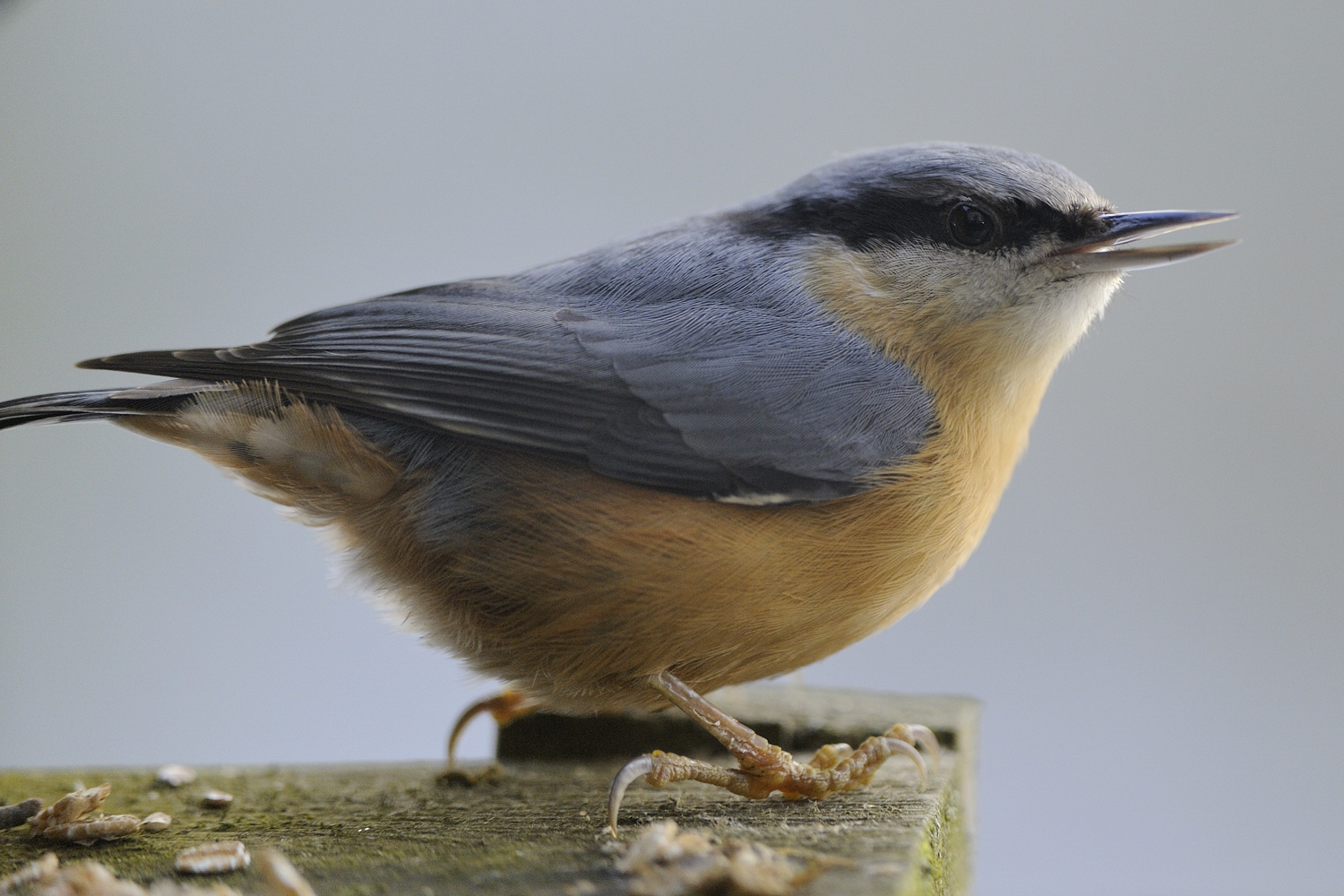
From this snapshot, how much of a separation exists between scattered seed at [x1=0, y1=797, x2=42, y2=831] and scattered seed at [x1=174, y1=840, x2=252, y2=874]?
0.44 m

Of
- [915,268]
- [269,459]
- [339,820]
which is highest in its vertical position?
[915,268]

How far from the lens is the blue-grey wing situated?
184cm

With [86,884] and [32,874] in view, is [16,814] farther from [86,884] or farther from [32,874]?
[86,884]

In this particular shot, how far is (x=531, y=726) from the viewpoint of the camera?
2484 mm

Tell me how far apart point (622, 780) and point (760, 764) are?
1.00 ft

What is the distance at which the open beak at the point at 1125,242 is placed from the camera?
1951 mm

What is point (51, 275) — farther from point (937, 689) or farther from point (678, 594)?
point (937, 689)

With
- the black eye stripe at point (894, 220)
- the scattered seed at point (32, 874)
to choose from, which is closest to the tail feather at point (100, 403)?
the scattered seed at point (32, 874)

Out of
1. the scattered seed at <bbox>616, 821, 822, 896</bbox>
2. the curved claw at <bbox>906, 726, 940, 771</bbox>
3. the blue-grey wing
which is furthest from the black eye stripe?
the scattered seed at <bbox>616, 821, 822, 896</bbox>

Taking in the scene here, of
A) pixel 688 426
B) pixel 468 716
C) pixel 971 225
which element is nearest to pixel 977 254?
pixel 971 225

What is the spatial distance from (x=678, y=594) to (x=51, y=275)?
3.09m

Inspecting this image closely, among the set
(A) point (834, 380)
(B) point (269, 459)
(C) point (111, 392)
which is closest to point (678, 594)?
(A) point (834, 380)

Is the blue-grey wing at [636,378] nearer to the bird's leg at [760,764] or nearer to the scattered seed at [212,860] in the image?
the bird's leg at [760,764]

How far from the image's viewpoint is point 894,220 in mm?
2154
